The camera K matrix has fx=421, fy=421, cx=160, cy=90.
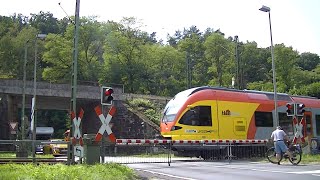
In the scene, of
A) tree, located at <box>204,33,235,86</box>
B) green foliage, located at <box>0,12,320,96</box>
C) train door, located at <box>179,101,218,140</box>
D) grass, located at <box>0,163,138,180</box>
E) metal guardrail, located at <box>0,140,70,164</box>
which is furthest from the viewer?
tree, located at <box>204,33,235,86</box>

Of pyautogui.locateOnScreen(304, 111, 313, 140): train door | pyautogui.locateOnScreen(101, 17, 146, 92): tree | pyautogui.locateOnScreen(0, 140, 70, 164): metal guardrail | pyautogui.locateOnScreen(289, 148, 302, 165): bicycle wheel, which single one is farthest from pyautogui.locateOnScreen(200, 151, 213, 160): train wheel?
pyautogui.locateOnScreen(101, 17, 146, 92): tree

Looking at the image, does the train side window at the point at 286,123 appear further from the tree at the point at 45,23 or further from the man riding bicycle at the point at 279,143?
the tree at the point at 45,23

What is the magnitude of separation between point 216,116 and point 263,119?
4.28 meters

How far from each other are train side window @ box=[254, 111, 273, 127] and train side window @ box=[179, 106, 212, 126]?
3.96 meters

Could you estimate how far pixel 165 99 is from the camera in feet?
174

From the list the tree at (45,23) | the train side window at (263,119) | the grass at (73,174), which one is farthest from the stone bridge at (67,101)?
the tree at (45,23)

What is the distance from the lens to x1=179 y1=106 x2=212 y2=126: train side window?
22.2 m

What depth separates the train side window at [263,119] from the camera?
25.1 m

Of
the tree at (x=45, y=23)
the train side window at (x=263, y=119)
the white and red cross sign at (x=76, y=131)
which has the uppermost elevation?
the tree at (x=45, y=23)

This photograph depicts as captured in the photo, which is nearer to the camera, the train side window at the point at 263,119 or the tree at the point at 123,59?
the train side window at the point at 263,119

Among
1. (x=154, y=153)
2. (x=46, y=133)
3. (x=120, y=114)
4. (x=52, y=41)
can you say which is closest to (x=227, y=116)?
(x=154, y=153)

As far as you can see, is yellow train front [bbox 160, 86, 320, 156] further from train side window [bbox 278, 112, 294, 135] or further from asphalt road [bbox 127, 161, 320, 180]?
asphalt road [bbox 127, 161, 320, 180]

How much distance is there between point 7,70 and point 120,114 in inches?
920

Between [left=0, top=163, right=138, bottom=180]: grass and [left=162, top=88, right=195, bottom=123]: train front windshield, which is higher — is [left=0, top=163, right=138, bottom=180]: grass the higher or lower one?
the lower one
